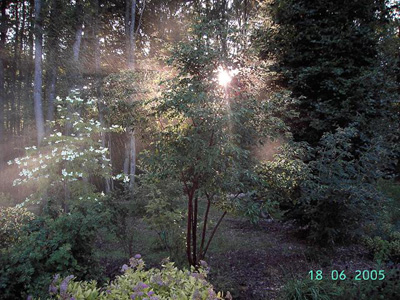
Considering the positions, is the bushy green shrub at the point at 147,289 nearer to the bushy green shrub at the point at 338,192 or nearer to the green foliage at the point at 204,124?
the green foliage at the point at 204,124

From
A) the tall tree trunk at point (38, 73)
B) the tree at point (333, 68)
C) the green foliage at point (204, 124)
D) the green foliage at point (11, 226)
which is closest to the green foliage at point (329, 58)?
the tree at point (333, 68)

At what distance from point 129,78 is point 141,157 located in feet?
3.98

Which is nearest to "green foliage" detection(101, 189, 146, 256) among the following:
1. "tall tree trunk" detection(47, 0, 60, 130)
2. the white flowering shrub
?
the white flowering shrub

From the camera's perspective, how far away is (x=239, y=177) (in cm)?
370

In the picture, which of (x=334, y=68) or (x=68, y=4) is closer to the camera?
(x=334, y=68)

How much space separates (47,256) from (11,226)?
115 centimetres

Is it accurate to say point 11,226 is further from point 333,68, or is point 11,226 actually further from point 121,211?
point 333,68

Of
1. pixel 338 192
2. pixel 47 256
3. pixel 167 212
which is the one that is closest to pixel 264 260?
pixel 338 192

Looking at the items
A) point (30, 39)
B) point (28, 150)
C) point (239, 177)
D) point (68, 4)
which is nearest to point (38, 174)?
point (28, 150)

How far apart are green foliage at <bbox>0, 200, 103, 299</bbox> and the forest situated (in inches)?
0.6

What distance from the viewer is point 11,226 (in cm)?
365

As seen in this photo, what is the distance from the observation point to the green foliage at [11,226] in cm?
347

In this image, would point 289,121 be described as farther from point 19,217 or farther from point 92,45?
point 92,45

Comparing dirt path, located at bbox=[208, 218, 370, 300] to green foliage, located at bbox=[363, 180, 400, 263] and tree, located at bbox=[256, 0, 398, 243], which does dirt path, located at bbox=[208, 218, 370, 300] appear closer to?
green foliage, located at bbox=[363, 180, 400, 263]
